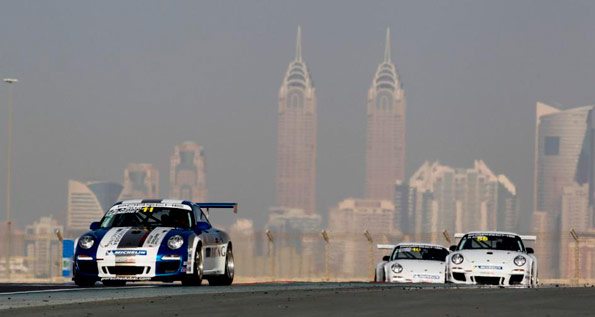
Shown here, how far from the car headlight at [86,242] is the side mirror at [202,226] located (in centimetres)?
158

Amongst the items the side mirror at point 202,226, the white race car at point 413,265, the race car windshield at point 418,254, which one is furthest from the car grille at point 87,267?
the race car windshield at point 418,254

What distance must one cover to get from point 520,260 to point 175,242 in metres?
8.04

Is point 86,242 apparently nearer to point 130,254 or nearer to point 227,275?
point 130,254

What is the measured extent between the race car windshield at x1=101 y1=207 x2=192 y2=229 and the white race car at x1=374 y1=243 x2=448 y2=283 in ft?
22.6

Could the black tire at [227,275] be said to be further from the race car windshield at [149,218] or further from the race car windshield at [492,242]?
the race car windshield at [492,242]

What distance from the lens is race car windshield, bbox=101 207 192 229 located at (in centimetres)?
Answer: 2236

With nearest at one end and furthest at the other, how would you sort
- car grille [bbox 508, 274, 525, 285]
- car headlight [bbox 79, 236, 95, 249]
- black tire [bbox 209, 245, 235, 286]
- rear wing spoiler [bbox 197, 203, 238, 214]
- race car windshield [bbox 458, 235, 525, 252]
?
1. car headlight [bbox 79, 236, 95, 249]
2. black tire [bbox 209, 245, 235, 286]
3. rear wing spoiler [bbox 197, 203, 238, 214]
4. car grille [bbox 508, 274, 525, 285]
5. race car windshield [bbox 458, 235, 525, 252]

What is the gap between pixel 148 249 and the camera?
21.2 meters

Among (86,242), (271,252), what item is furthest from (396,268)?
(86,242)

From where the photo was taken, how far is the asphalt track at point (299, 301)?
15.6 metres

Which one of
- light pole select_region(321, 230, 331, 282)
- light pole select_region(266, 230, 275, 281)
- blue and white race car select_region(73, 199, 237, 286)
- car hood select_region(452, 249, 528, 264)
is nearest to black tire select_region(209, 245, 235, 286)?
blue and white race car select_region(73, 199, 237, 286)

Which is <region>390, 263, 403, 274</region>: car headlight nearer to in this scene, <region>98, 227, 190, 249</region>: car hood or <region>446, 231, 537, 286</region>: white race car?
<region>446, 231, 537, 286</region>: white race car

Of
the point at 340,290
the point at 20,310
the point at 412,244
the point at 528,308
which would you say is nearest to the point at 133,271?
the point at 340,290

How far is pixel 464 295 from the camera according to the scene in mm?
18141
